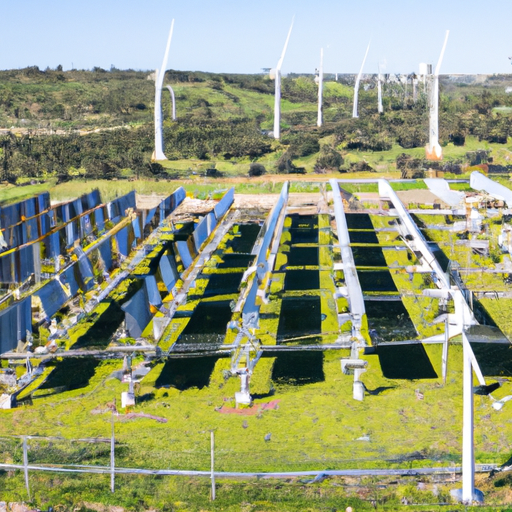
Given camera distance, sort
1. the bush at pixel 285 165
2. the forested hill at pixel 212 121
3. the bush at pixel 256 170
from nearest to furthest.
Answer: the bush at pixel 256 170
the bush at pixel 285 165
the forested hill at pixel 212 121

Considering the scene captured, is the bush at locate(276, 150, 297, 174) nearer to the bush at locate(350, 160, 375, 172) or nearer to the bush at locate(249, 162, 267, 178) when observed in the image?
the bush at locate(249, 162, 267, 178)

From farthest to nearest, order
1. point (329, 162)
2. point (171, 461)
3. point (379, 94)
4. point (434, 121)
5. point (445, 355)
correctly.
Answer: point (379, 94) → point (434, 121) → point (329, 162) → point (445, 355) → point (171, 461)

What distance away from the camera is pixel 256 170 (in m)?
25.8

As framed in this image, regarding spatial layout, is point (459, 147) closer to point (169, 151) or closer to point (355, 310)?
point (169, 151)

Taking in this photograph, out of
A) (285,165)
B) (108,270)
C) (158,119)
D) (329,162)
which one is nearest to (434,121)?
(329,162)

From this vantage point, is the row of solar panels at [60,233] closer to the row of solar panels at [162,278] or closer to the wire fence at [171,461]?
the row of solar panels at [162,278]

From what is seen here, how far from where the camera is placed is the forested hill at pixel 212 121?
2748 cm

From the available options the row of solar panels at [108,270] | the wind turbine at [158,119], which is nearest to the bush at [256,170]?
the wind turbine at [158,119]

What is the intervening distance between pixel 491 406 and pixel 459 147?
68.3 feet

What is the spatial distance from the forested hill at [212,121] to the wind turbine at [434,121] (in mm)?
347

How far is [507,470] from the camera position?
8180mm

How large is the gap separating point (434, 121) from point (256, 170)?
8674mm

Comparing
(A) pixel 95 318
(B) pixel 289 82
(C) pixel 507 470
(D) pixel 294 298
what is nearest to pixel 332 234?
(D) pixel 294 298

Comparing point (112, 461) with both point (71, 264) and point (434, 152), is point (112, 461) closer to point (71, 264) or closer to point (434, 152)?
point (71, 264)
